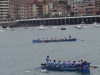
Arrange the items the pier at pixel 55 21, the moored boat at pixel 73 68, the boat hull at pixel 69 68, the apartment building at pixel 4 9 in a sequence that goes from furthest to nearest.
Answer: the apartment building at pixel 4 9 < the pier at pixel 55 21 < the boat hull at pixel 69 68 < the moored boat at pixel 73 68

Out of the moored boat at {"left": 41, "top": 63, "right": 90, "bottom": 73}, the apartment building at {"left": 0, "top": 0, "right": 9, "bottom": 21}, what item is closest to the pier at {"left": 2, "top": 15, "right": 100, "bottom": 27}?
the apartment building at {"left": 0, "top": 0, "right": 9, "bottom": 21}

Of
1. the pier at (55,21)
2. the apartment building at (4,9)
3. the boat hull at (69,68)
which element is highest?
the boat hull at (69,68)

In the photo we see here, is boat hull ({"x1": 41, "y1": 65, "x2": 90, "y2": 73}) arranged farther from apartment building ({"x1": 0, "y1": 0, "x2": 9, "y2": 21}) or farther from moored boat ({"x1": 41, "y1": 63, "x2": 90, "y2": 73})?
apartment building ({"x1": 0, "y1": 0, "x2": 9, "y2": 21})

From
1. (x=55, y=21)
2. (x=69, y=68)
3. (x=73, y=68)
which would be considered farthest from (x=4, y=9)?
(x=73, y=68)

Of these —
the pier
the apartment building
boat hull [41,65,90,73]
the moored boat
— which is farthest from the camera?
the apartment building

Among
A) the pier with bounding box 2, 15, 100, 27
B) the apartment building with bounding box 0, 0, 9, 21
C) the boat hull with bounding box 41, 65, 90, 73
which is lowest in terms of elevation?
the pier with bounding box 2, 15, 100, 27

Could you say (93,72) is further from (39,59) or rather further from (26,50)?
(26,50)

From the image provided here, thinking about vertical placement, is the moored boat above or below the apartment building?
above

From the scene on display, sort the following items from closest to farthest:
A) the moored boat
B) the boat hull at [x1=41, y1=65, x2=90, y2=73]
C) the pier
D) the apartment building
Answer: the moored boat → the boat hull at [x1=41, y1=65, x2=90, y2=73] → the pier → the apartment building

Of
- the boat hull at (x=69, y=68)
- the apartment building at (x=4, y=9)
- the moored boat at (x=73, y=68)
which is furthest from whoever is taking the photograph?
the apartment building at (x=4, y=9)

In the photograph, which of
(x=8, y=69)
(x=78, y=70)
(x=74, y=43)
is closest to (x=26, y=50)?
(x=74, y=43)

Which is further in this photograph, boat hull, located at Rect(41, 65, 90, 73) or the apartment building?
the apartment building

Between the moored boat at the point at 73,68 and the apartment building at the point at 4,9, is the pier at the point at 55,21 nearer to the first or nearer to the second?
the apartment building at the point at 4,9

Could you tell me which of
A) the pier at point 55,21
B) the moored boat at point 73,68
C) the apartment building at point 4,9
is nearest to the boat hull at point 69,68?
Result: the moored boat at point 73,68
